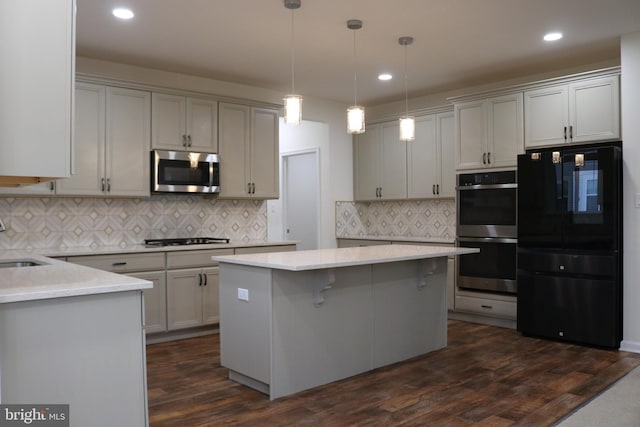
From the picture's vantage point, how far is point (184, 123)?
5.03 metres

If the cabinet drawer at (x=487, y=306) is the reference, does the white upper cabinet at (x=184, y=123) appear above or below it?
above

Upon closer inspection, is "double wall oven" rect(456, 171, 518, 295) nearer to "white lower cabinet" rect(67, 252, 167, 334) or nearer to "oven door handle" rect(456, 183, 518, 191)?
"oven door handle" rect(456, 183, 518, 191)

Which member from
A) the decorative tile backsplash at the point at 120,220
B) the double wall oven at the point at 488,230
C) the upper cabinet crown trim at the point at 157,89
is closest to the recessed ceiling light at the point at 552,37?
the double wall oven at the point at 488,230

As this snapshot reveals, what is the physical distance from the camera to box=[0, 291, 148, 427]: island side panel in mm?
1787

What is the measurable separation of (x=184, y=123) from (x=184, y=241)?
1.17 m

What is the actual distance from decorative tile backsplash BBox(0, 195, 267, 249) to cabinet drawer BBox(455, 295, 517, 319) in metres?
2.34

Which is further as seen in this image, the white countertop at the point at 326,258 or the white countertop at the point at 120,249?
the white countertop at the point at 120,249

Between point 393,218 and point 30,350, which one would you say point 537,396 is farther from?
point 393,218

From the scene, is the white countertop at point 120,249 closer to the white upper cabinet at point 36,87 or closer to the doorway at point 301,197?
the doorway at point 301,197

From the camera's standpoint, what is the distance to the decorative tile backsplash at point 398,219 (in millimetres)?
6087

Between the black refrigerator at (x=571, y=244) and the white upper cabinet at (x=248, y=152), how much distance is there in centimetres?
259

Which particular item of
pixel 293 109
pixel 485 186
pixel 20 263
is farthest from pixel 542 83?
pixel 20 263

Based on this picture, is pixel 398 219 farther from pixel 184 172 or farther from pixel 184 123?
pixel 184 123

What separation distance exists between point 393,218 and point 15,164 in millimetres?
5282
